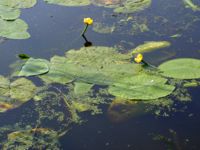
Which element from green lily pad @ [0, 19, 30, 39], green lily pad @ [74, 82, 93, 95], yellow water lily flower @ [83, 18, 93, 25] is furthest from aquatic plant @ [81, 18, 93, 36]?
green lily pad @ [74, 82, 93, 95]

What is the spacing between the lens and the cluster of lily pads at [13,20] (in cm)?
374

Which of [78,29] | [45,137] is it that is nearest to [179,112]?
[45,137]

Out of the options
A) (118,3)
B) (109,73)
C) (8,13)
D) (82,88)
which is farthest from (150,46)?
(8,13)

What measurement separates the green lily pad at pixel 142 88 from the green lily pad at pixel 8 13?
66.2 inches

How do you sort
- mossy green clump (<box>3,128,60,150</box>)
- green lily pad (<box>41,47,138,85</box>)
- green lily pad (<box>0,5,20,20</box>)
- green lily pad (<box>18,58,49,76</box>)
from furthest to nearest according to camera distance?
green lily pad (<box>0,5,20,20</box>), green lily pad (<box>18,58,49,76</box>), green lily pad (<box>41,47,138,85</box>), mossy green clump (<box>3,128,60,150</box>)

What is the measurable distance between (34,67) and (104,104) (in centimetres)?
75

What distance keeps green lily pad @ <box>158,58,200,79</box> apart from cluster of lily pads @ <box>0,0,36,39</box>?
1438 mm

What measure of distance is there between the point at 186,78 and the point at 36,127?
1.17 metres

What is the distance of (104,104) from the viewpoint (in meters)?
2.76

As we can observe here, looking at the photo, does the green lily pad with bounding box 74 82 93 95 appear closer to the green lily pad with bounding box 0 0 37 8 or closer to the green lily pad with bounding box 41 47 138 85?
the green lily pad with bounding box 41 47 138 85

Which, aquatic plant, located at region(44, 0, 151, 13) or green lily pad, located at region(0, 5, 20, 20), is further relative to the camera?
aquatic plant, located at region(44, 0, 151, 13)

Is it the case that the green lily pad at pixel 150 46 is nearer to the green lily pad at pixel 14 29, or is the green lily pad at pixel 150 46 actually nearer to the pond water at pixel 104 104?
the pond water at pixel 104 104

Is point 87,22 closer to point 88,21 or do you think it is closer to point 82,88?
point 88,21

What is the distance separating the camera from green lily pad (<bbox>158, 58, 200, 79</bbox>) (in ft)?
9.61
